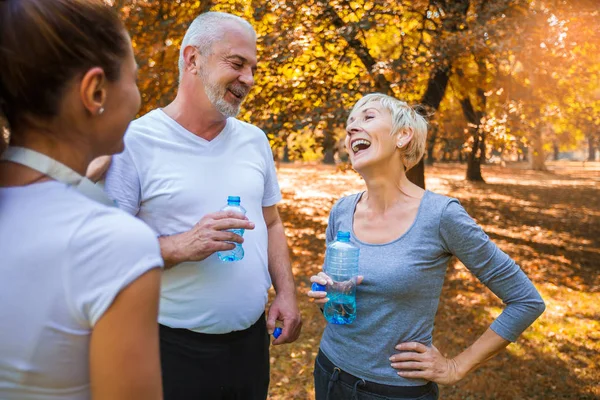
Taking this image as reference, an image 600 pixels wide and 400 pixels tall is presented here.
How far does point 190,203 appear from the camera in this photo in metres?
2.39

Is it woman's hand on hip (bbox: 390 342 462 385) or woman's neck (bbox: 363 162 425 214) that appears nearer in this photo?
woman's hand on hip (bbox: 390 342 462 385)

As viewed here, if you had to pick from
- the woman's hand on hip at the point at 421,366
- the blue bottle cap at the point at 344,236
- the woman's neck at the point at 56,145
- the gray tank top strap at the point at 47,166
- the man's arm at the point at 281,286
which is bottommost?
the woman's hand on hip at the point at 421,366

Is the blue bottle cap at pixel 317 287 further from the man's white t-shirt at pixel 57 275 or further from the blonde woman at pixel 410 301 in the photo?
the man's white t-shirt at pixel 57 275

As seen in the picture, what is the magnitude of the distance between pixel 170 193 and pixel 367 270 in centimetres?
101

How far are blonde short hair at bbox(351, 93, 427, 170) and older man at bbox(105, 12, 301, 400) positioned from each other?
75cm

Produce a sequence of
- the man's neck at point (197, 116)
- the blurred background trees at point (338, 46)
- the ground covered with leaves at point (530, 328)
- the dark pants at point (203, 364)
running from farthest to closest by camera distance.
→ the blurred background trees at point (338, 46) < the ground covered with leaves at point (530, 328) < the man's neck at point (197, 116) < the dark pants at point (203, 364)

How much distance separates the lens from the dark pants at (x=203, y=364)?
7.70 feet

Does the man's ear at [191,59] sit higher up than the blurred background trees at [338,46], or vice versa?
the blurred background trees at [338,46]

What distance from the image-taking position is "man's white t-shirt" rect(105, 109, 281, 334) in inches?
91.8

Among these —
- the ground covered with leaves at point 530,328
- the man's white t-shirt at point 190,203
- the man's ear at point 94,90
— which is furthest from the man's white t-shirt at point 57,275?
the ground covered with leaves at point 530,328

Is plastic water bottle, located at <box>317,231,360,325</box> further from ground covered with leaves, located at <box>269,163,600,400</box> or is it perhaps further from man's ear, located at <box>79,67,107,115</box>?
ground covered with leaves, located at <box>269,163,600,400</box>

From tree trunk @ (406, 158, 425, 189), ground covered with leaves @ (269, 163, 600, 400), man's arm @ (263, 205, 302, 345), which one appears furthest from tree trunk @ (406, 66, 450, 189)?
man's arm @ (263, 205, 302, 345)

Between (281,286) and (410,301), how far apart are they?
76cm

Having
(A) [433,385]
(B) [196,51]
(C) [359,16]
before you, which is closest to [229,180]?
(B) [196,51]
